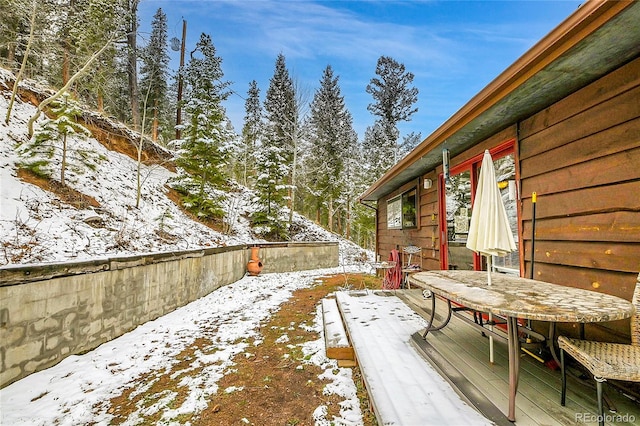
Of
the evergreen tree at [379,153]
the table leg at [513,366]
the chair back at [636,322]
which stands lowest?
the table leg at [513,366]

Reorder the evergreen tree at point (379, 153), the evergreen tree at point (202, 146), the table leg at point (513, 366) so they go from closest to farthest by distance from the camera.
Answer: the table leg at point (513, 366), the evergreen tree at point (202, 146), the evergreen tree at point (379, 153)

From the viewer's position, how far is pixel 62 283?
293 centimetres

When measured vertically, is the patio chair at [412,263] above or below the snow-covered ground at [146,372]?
above

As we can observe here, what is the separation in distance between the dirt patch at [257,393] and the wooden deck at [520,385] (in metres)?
0.70

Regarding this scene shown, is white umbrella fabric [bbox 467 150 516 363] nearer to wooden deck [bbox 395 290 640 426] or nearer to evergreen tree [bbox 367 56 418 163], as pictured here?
wooden deck [bbox 395 290 640 426]

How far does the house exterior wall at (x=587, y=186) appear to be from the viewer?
197 centimetres

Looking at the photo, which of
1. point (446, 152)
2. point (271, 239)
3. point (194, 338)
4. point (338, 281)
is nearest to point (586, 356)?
point (446, 152)

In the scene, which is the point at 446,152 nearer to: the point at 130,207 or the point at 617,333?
the point at 617,333

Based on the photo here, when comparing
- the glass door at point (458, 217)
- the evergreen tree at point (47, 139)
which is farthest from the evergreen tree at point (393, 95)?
the evergreen tree at point (47, 139)

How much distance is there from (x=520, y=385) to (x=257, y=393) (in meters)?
1.98

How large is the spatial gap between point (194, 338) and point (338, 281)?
194 inches

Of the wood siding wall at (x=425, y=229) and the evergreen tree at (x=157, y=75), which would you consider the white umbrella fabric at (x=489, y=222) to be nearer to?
the wood siding wall at (x=425, y=229)

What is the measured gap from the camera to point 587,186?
2.27m

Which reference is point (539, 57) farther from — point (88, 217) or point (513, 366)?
point (88, 217)
